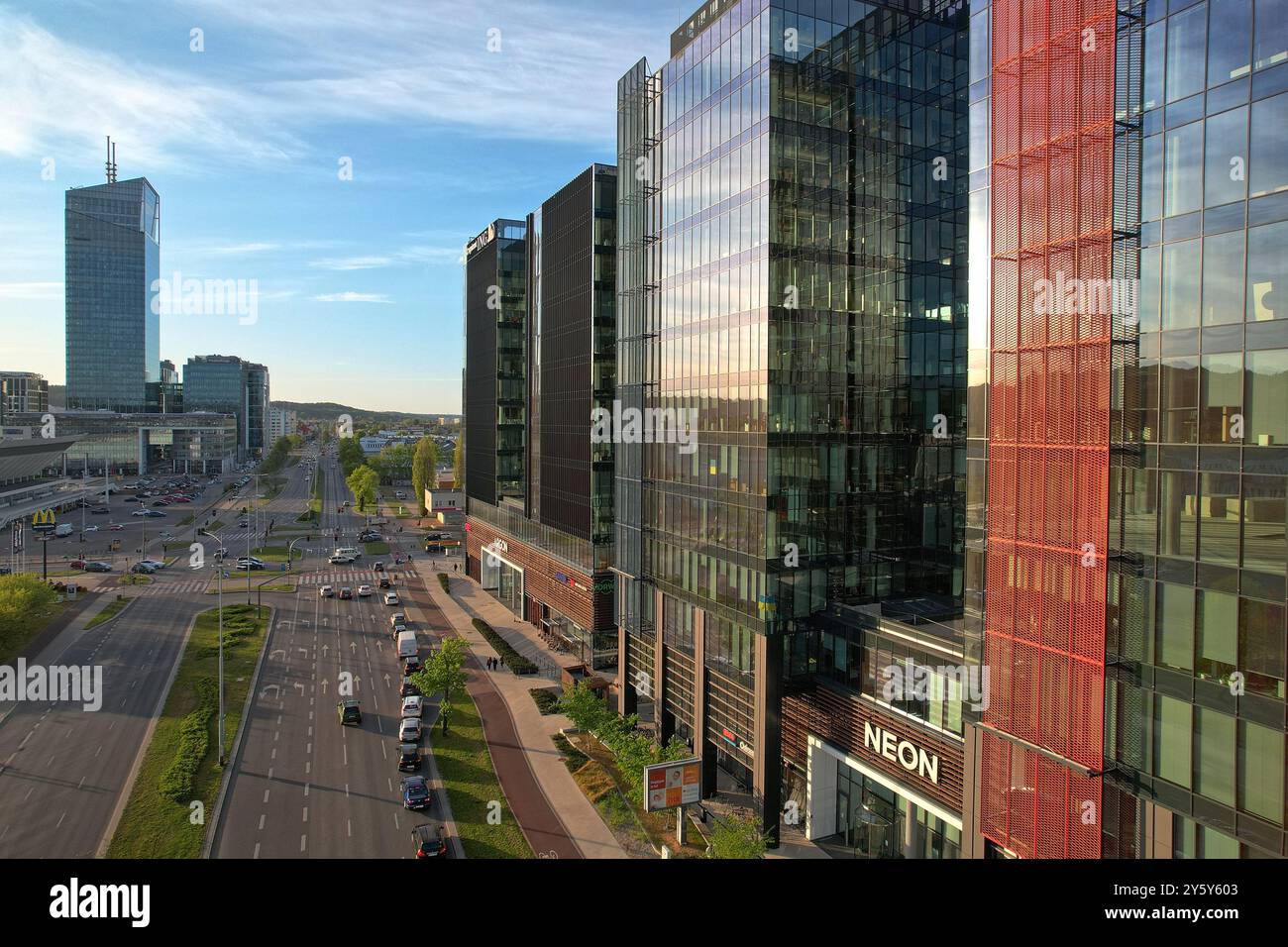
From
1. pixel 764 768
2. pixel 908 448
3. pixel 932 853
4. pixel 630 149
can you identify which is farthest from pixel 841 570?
pixel 630 149

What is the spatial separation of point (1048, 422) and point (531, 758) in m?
30.5

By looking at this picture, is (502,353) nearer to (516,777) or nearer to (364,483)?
(516,777)

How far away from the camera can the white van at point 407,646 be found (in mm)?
56531

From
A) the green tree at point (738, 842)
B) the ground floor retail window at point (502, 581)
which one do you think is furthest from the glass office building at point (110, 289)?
the green tree at point (738, 842)

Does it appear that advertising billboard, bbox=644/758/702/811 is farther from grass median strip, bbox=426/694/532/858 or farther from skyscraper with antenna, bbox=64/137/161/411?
skyscraper with antenna, bbox=64/137/161/411

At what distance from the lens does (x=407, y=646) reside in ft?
187

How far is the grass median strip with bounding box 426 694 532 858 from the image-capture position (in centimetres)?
3175

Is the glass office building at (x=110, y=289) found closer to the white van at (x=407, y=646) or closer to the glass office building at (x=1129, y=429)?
the white van at (x=407, y=646)

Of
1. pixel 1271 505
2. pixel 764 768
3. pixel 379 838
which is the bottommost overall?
pixel 379 838

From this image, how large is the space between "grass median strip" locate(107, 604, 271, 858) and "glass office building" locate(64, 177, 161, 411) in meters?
163

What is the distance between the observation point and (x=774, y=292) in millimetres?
33812
